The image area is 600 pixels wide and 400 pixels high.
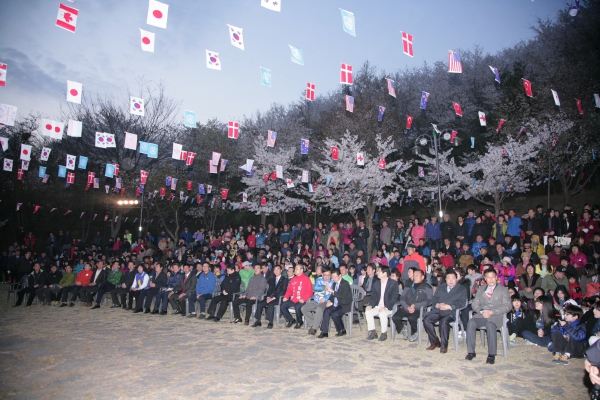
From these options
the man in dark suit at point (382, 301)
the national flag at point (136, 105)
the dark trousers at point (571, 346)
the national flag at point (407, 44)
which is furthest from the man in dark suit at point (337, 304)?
the national flag at point (136, 105)

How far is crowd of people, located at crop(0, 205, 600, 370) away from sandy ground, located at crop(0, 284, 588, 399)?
1.62 feet

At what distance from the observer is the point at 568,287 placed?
8.95 metres

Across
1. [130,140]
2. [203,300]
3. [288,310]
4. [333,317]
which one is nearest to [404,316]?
[333,317]

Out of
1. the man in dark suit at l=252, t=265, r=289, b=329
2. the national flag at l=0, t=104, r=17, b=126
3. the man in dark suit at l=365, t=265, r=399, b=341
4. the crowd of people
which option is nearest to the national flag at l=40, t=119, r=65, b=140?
the national flag at l=0, t=104, r=17, b=126

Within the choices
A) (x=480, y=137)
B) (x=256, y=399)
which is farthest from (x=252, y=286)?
(x=480, y=137)

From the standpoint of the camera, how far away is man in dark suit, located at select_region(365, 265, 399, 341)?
835 centimetres

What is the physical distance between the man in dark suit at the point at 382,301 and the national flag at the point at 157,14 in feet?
23.2

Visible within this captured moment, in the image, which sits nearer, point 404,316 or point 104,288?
point 404,316

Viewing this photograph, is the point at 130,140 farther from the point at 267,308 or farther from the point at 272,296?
the point at 267,308

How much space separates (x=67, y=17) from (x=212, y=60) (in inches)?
143

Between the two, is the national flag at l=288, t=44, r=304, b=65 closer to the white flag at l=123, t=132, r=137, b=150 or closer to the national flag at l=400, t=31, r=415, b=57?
the national flag at l=400, t=31, r=415, b=57

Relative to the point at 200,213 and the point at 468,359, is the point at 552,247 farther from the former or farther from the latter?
the point at 200,213

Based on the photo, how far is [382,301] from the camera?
28.4 ft

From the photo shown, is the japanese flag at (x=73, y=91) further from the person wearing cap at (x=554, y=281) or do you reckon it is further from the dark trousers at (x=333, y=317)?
the person wearing cap at (x=554, y=281)
